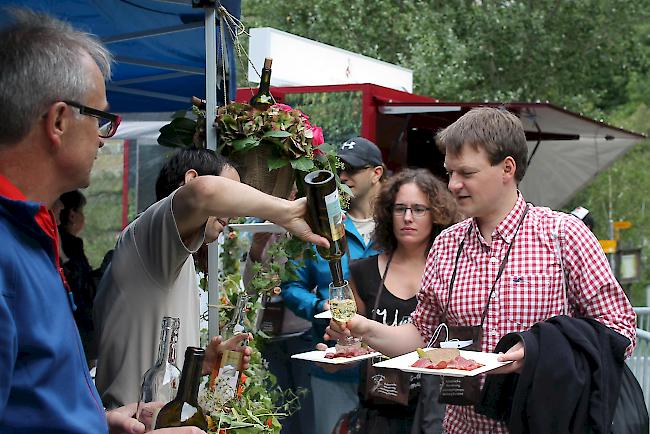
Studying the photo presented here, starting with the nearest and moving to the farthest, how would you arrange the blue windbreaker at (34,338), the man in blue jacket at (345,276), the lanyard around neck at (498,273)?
the blue windbreaker at (34,338)
the lanyard around neck at (498,273)
the man in blue jacket at (345,276)

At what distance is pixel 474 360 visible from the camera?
306cm

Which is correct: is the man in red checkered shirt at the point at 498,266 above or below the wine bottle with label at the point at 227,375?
above

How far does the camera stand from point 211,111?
10.3 feet

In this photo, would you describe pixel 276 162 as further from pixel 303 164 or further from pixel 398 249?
pixel 398 249

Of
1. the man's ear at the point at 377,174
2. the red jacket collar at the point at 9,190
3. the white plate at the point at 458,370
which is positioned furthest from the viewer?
the man's ear at the point at 377,174

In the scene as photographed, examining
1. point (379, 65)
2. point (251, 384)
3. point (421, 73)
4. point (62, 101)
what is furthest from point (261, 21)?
point (62, 101)

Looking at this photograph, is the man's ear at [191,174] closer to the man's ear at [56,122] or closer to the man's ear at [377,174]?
the man's ear at [56,122]

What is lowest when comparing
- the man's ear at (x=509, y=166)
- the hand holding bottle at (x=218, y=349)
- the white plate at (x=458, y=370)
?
the white plate at (x=458, y=370)

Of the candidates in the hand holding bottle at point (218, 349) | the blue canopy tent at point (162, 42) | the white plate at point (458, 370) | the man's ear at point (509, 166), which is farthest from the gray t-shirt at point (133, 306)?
the man's ear at point (509, 166)

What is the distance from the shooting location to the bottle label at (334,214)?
2.38 metres

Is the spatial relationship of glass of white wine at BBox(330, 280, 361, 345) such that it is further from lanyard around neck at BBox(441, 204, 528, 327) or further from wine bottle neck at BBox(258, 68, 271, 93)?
wine bottle neck at BBox(258, 68, 271, 93)

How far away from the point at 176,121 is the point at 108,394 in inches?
40.4

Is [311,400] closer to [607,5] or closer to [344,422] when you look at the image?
[344,422]

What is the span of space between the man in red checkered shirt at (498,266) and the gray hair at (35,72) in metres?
1.64
